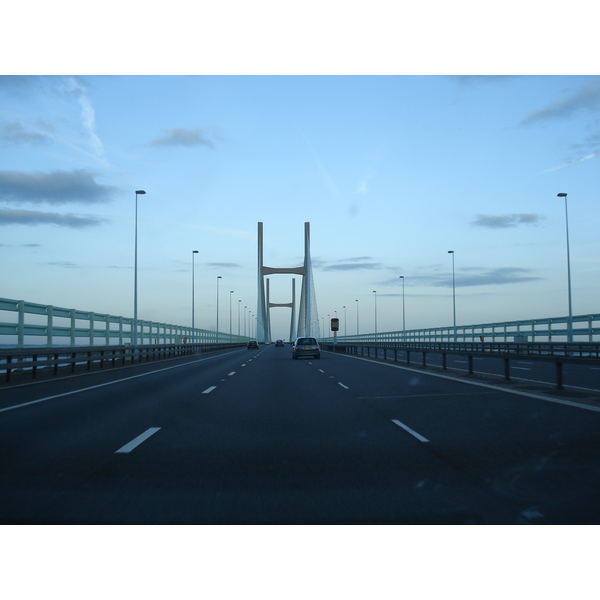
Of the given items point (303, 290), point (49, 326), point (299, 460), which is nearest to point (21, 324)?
point (49, 326)

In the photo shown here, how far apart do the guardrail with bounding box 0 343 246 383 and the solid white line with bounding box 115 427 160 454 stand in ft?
33.5

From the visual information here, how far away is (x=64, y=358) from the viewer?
78.4 ft

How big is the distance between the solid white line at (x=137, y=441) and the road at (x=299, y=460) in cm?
2

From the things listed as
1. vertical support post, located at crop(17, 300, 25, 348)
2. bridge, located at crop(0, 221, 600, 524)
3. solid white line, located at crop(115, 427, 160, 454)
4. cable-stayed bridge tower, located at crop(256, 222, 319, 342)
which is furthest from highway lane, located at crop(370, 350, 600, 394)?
cable-stayed bridge tower, located at crop(256, 222, 319, 342)

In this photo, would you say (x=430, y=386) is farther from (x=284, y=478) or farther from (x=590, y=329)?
(x=590, y=329)

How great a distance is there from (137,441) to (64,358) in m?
16.2

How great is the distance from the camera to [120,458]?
309 inches

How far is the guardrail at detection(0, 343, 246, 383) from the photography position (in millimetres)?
19281

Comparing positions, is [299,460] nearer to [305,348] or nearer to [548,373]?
[548,373]

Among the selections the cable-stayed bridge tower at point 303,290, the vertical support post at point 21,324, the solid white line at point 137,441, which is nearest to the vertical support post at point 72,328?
the vertical support post at point 21,324

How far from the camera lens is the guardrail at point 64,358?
19281mm

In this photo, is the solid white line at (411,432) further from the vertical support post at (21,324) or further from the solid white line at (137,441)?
the vertical support post at (21,324)

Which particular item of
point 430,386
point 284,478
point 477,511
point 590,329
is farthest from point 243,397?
point 590,329
